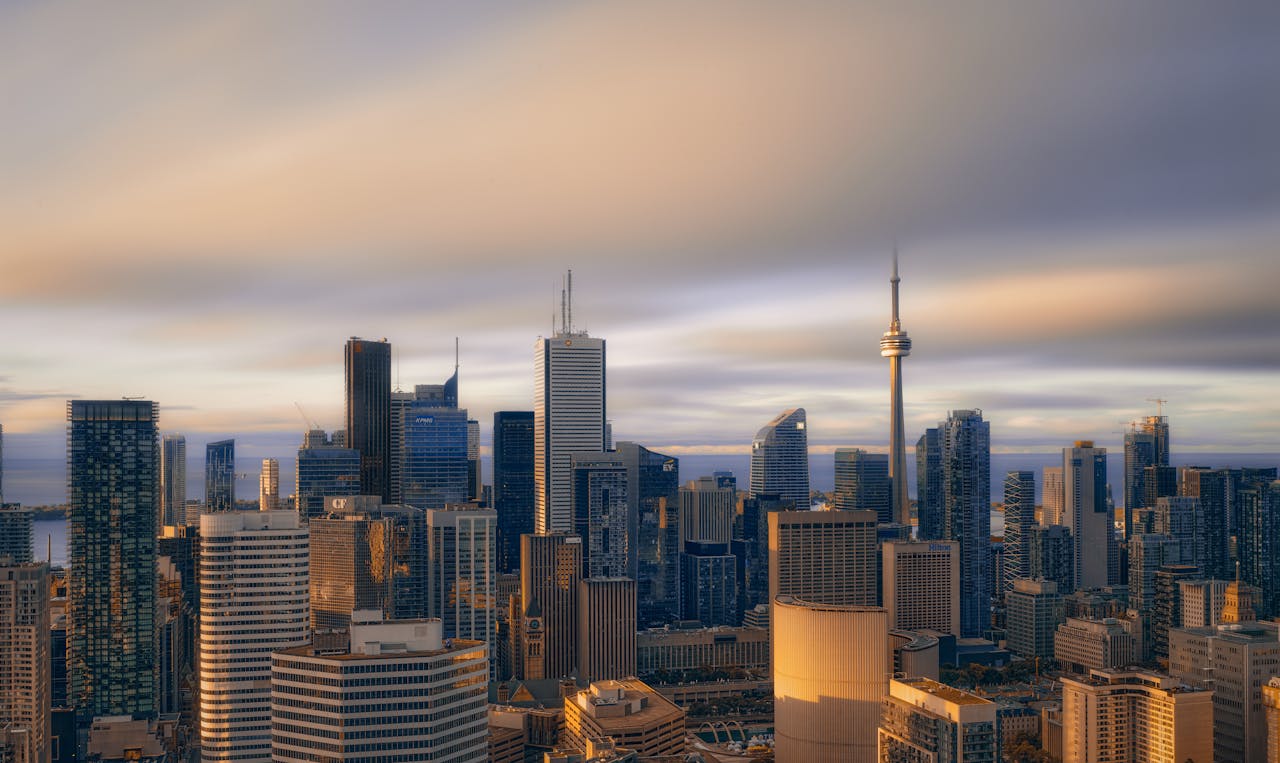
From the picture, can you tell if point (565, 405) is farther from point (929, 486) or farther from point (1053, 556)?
point (1053, 556)

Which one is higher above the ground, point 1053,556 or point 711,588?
point 1053,556

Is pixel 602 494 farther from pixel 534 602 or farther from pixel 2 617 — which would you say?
pixel 2 617

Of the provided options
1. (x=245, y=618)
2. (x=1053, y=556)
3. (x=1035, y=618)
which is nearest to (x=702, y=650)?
(x=1035, y=618)

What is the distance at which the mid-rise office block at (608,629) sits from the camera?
51000mm

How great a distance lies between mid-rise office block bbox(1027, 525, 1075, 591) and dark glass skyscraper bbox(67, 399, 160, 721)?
1862 inches

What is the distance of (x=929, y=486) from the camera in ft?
244

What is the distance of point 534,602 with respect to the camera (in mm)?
51656

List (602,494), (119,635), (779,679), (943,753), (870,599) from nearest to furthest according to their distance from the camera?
(943,753)
(779,679)
(119,635)
(870,599)
(602,494)

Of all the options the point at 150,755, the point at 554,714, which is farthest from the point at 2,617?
the point at 554,714

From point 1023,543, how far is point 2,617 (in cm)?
5492

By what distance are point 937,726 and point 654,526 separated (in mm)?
47050

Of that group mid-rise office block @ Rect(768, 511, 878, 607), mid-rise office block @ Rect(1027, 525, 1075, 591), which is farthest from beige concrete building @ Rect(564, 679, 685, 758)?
mid-rise office block @ Rect(1027, 525, 1075, 591)

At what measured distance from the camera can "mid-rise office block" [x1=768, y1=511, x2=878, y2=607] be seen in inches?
2137

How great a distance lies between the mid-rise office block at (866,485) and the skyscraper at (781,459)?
26.9 ft
